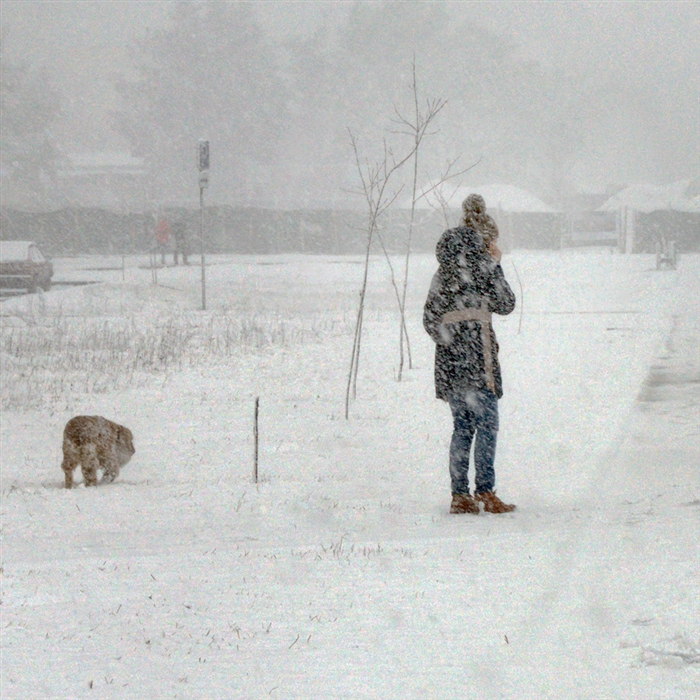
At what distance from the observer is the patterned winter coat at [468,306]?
5.31 m

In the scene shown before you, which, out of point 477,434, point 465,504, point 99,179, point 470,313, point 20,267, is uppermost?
point 99,179

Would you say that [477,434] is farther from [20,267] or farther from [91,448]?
[20,267]

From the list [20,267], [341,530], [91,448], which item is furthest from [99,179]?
[341,530]

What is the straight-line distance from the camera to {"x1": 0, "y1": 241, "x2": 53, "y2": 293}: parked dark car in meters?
23.2

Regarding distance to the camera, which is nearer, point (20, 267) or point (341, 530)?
point (341, 530)

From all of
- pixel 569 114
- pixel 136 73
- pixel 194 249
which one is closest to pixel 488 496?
pixel 194 249

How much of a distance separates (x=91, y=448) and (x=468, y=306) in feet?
10.2

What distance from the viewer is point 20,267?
23.2 metres

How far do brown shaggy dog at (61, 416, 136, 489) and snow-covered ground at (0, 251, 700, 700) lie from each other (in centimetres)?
21

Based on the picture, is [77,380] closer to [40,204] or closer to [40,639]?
[40,639]

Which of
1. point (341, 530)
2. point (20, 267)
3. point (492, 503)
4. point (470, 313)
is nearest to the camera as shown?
point (470, 313)

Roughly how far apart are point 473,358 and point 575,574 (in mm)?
1571

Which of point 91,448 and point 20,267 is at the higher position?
point 20,267

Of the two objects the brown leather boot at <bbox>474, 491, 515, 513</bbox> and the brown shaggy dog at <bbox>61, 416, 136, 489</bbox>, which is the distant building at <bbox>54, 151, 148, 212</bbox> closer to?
the brown shaggy dog at <bbox>61, 416, 136, 489</bbox>
